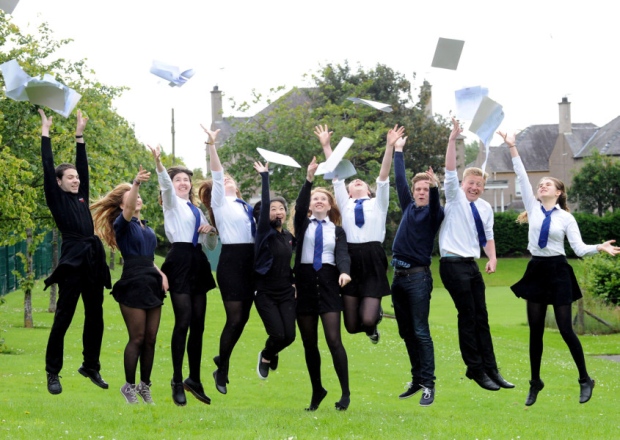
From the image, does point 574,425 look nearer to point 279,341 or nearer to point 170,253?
point 279,341

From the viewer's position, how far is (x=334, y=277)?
10.6 metres

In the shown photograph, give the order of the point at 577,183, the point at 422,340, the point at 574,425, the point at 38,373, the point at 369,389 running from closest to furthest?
1. the point at 422,340
2. the point at 574,425
3. the point at 38,373
4. the point at 369,389
5. the point at 577,183

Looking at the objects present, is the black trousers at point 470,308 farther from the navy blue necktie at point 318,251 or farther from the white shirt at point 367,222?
the navy blue necktie at point 318,251

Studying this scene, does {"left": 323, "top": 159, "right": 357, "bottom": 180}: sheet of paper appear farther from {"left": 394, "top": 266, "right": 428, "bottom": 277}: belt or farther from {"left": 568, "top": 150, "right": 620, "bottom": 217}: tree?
{"left": 568, "top": 150, "right": 620, "bottom": 217}: tree

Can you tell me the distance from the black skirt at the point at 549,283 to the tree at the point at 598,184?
58.5 m

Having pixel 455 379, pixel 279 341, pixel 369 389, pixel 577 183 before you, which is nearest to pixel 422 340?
pixel 279 341

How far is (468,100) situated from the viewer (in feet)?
34.6

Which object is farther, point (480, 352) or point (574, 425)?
point (574, 425)

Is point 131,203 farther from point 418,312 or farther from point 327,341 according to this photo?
point 418,312

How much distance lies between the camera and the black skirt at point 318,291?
10562 mm

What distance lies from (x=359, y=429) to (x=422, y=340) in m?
1.19

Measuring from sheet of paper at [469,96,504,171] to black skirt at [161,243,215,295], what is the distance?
3.31m

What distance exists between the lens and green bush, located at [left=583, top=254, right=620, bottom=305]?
28.1 metres

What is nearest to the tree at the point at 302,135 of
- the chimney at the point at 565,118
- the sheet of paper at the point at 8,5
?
the sheet of paper at the point at 8,5
